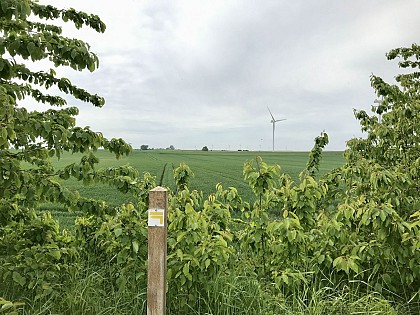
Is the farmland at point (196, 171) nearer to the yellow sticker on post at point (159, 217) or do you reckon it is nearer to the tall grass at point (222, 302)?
the yellow sticker on post at point (159, 217)

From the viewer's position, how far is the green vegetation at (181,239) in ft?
9.57

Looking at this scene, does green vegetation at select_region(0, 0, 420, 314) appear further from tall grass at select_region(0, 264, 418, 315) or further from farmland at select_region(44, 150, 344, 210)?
farmland at select_region(44, 150, 344, 210)

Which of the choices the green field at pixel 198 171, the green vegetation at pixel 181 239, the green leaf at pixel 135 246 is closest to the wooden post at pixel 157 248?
the green vegetation at pixel 181 239

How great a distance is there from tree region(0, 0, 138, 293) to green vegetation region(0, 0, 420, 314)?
1cm

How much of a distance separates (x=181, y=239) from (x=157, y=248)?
512 millimetres

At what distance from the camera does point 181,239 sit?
3.11m

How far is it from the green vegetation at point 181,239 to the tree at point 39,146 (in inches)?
0.4

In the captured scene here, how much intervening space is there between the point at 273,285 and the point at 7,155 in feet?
8.13

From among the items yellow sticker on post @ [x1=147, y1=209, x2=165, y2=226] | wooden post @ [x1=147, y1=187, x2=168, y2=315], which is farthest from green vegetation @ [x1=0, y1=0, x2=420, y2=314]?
yellow sticker on post @ [x1=147, y1=209, x2=165, y2=226]

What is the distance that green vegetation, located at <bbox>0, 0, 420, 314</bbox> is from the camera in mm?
2916

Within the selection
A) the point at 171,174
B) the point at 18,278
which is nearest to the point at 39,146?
the point at 18,278

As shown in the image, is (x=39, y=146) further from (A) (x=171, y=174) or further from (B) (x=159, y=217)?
(A) (x=171, y=174)

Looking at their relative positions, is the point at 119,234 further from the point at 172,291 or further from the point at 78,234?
the point at 78,234

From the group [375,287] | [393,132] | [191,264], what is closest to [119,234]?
[191,264]
